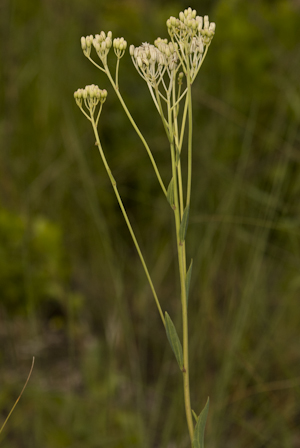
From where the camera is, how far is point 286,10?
2.67m

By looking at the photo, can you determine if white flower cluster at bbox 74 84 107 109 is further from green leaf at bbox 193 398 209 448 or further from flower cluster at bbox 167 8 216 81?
green leaf at bbox 193 398 209 448

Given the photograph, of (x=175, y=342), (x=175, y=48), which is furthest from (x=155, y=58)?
(x=175, y=342)

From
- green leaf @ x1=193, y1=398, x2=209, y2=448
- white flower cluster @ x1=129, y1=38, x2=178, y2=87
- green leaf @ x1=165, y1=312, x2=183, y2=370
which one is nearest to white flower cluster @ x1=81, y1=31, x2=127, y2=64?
white flower cluster @ x1=129, y1=38, x2=178, y2=87

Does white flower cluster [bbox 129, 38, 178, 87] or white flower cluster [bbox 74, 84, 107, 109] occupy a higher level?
white flower cluster [bbox 129, 38, 178, 87]

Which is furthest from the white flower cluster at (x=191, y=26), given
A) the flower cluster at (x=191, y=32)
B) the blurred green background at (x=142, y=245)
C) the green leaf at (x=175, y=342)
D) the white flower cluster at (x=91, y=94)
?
the blurred green background at (x=142, y=245)

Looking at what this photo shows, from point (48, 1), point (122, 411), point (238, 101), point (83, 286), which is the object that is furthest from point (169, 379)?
point (48, 1)

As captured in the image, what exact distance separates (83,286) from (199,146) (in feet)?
3.16

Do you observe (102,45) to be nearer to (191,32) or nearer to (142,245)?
(191,32)

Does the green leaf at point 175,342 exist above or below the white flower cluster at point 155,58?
below

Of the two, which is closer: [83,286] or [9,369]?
[9,369]

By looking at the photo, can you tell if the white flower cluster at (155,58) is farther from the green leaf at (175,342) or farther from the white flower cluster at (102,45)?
the green leaf at (175,342)

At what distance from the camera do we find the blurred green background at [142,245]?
1.55 m

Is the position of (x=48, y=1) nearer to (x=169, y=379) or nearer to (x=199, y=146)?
(x=199, y=146)

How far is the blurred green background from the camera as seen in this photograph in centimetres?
155
